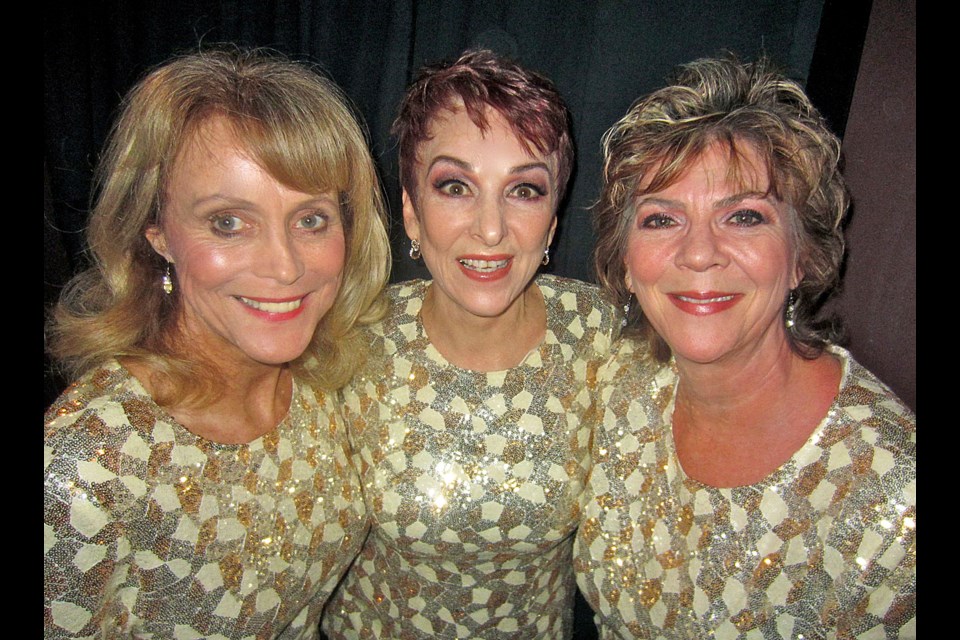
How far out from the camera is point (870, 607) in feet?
4.21

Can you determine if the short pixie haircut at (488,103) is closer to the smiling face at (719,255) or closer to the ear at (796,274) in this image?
the smiling face at (719,255)

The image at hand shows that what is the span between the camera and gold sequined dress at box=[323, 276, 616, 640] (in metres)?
1.71

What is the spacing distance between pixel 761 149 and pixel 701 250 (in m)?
0.25

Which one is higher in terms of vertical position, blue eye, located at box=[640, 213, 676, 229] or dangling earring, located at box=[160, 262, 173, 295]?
blue eye, located at box=[640, 213, 676, 229]

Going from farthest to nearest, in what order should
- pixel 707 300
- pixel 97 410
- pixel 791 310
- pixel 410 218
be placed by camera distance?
pixel 410 218
pixel 791 310
pixel 707 300
pixel 97 410

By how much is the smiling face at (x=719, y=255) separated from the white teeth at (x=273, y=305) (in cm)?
81

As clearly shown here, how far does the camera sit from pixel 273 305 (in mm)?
1467

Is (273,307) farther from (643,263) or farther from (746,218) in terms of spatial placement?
(746,218)

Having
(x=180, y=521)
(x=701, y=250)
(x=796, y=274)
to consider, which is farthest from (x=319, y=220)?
(x=796, y=274)

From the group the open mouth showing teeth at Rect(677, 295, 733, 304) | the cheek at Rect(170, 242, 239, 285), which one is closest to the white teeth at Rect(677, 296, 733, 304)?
the open mouth showing teeth at Rect(677, 295, 733, 304)

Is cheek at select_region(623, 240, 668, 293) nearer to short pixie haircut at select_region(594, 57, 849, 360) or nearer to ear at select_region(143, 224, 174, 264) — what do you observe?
short pixie haircut at select_region(594, 57, 849, 360)
